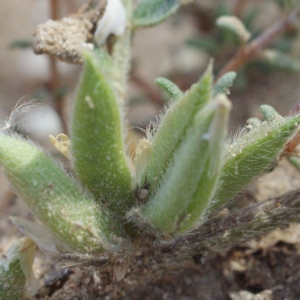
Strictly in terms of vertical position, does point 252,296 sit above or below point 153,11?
below

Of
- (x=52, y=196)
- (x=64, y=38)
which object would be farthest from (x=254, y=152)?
(x=64, y=38)

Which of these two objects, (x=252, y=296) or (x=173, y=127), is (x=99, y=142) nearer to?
(x=173, y=127)

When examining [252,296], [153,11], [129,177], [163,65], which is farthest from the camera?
[163,65]

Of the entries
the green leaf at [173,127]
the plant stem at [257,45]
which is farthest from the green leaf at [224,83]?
the plant stem at [257,45]

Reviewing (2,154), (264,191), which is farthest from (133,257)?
(264,191)

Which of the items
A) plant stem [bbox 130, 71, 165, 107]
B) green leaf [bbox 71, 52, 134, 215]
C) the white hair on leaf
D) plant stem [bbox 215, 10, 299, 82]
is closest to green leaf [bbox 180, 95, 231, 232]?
green leaf [bbox 71, 52, 134, 215]

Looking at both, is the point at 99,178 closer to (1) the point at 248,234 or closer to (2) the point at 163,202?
(2) the point at 163,202

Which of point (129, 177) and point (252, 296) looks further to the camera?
point (252, 296)

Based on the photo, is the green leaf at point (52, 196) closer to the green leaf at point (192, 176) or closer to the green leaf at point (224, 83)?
the green leaf at point (192, 176)
